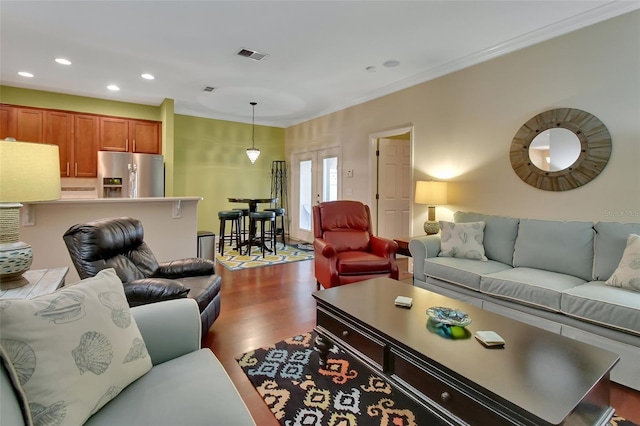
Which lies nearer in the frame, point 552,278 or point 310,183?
point 552,278

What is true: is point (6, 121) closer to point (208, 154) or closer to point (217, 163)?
point (208, 154)

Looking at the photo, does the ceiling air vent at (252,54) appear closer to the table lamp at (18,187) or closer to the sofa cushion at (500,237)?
the table lamp at (18,187)

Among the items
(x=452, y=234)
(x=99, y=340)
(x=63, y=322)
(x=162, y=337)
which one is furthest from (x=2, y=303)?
(x=452, y=234)

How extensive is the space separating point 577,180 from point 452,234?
1.21 meters

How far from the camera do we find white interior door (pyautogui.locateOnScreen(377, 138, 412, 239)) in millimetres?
5387

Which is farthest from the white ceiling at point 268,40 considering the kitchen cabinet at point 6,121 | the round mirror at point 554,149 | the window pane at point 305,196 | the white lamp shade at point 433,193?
the window pane at point 305,196

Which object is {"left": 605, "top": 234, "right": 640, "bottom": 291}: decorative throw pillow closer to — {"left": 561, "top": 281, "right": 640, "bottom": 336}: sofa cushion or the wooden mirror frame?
{"left": 561, "top": 281, "right": 640, "bottom": 336}: sofa cushion

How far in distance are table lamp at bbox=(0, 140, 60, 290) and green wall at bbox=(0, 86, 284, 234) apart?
13.9 ft

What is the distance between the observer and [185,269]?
2693 mm

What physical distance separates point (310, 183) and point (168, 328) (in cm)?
586

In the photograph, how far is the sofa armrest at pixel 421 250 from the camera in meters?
3.27

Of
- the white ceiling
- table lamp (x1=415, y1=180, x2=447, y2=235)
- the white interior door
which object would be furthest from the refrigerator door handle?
table lamp (x1=415, y1=180, x2=447, y2=235)

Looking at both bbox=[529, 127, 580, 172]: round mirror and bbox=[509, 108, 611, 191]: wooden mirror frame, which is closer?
bbox=[509, 108, 611, 191]: wooden mirror frame

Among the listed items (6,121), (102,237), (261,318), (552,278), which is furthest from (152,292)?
(6,121)
